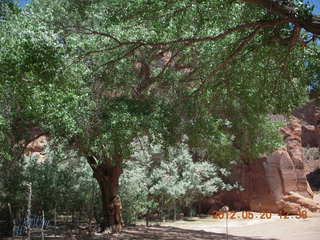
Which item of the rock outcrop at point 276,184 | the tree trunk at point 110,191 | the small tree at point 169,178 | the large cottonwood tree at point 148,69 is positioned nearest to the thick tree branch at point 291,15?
the large cottonwood tree at point 148,69

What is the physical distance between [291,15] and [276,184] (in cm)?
2338

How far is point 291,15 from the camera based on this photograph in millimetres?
6055

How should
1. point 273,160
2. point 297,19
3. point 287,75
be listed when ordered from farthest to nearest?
point 273,160 < point 287,75 < point 297,19

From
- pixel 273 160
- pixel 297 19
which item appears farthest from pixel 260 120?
pixel 273 160

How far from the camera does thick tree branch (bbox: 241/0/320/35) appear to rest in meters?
5.89

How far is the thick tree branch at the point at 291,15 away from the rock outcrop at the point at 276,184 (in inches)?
902

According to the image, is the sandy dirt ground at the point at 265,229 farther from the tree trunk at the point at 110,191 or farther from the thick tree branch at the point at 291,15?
the thick tree branch at the point at 291,15

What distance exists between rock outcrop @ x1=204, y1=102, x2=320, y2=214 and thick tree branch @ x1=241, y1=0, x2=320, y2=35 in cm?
2290

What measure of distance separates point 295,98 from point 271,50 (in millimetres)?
2271

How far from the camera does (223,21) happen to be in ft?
29.9

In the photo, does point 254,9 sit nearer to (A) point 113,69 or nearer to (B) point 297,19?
(B) point 297,19

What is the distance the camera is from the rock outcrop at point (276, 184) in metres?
27.6

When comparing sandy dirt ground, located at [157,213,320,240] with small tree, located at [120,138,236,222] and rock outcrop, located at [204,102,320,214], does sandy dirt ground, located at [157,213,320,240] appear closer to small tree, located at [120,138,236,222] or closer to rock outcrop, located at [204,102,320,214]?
rock outcrop, located at [204,102,320,214]

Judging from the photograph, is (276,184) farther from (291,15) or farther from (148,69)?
(291,15)
